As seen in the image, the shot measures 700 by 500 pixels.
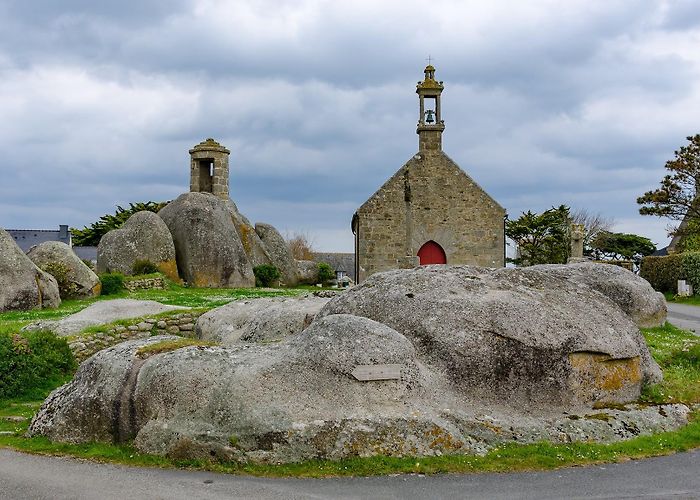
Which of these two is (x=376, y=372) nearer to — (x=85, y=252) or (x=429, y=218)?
(x=429, y=218)

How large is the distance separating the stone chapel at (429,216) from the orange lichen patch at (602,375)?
29.3m

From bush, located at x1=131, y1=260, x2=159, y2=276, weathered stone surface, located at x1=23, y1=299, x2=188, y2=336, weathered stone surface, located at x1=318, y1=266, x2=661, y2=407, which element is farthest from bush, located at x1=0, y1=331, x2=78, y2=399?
bush, located at x1=131, y1=260, x2=159, y2=276

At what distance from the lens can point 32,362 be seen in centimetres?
1477

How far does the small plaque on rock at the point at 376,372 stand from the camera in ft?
31.5

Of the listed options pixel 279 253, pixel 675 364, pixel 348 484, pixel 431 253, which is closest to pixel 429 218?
pixel 431 253

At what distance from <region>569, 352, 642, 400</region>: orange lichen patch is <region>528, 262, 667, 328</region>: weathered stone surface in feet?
16.5

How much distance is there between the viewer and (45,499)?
312 inches

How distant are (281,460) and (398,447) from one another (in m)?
1.42

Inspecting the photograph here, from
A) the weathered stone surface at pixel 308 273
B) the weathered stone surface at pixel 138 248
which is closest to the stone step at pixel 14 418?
the weathered stone surface at pixel 138 248

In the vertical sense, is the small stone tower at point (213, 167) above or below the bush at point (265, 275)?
above

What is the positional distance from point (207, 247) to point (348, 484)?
98.2 ft

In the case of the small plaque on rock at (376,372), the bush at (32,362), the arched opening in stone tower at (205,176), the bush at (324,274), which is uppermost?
the arched opening in stone tower at (205,176)

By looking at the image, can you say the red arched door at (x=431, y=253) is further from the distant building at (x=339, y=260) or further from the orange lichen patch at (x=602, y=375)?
the distant building at (x=339, y=260)

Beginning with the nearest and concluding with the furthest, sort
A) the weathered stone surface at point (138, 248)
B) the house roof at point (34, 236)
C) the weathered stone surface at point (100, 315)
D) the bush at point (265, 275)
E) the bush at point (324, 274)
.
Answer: the weathered stone surface at point (100, 315)
the weathered stone surface at point (138, 248)
the bush at point (265, 275)
the bush at point (324, 274)
the house roof at point (34, 236)
